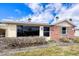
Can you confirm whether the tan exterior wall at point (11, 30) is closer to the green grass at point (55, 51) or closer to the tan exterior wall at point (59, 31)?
the green grass at point (55, 51)

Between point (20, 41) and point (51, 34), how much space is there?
2.91 ft

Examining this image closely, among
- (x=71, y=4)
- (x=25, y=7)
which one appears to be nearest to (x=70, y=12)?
(x=71, y=4)

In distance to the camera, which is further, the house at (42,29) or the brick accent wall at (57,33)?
the brick accent wall at (57,33)

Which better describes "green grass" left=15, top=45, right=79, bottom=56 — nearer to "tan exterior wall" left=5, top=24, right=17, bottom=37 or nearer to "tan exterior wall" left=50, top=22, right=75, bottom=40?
"tan exterior wall" left=50, top=22, right=75, bottom=40

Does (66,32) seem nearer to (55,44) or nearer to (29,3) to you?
(55,44)

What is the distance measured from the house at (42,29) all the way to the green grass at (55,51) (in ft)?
1.04

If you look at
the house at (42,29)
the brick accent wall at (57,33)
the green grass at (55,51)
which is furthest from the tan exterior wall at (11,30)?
the brick accent wall at (57,33)

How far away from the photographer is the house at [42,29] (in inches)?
295

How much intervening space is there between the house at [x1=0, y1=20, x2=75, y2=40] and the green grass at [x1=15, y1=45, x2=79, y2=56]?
0.32 m

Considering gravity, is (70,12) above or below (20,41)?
above

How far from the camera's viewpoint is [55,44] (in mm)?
7629

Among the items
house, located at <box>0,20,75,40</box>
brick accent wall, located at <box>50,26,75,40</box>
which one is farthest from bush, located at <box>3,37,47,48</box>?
brick accent wall, located at <box>50,26,75,40</box>

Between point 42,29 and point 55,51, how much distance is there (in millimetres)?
708

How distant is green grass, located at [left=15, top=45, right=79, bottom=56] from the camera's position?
7430mm
